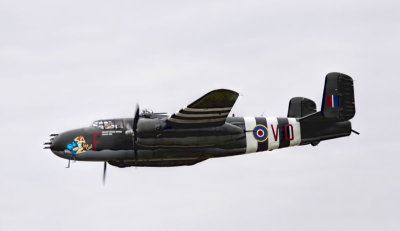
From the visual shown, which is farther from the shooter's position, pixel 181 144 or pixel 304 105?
pixel 304 105

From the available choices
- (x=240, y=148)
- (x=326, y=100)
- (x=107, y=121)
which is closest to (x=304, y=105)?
(x=326, y=100)

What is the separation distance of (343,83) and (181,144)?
805cm

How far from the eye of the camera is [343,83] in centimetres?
3828

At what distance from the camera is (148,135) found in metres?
35.0

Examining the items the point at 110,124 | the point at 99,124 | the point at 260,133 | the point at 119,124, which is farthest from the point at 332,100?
the point at 99,124

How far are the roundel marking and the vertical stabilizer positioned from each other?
2.78m

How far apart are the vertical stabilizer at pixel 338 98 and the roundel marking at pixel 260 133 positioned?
2.78m

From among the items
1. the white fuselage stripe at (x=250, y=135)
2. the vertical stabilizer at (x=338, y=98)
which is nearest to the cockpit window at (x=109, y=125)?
the white fuselage stripe at (x=250, y=135)

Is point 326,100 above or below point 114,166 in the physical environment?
above

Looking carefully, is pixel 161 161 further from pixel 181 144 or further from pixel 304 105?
pixel 304 105

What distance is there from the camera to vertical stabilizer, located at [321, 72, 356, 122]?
38.1 meters

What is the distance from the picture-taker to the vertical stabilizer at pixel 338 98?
38.1m

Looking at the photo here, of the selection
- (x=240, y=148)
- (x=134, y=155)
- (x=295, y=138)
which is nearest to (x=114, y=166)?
(x=134, y=155)

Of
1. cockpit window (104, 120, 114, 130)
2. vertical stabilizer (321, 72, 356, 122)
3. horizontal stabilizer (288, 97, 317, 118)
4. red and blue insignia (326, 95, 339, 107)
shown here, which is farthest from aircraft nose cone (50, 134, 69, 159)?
red and blue insignia (326, 95, 339, 107)
